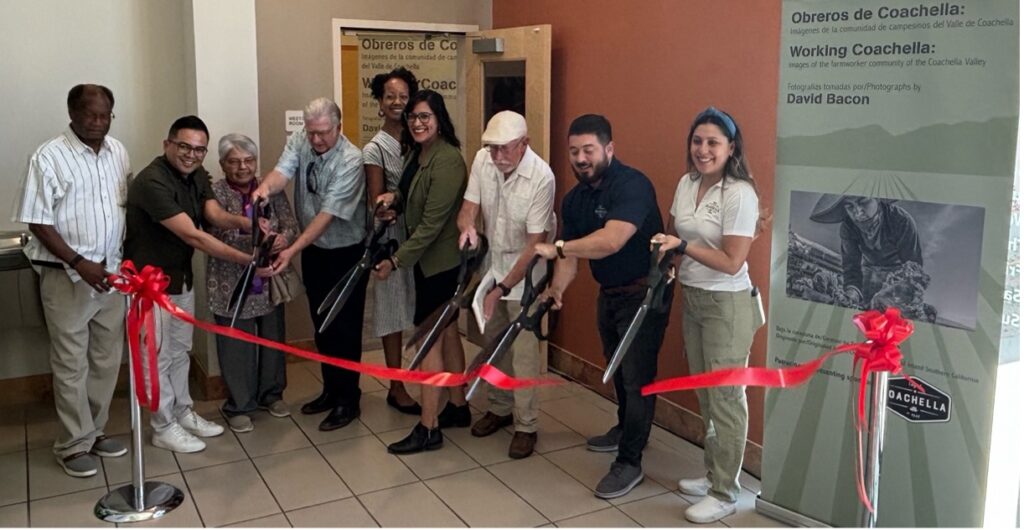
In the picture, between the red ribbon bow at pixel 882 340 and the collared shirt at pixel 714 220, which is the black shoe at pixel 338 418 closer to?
the collared shirt at pixel 714 220

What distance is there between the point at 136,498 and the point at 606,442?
200cm

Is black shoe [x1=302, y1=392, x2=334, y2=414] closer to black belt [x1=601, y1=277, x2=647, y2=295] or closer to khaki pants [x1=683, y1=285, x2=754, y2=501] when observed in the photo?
black belt [x1=601, y1=277, x2=647, y2=295]

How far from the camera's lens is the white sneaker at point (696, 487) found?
11.4 feet

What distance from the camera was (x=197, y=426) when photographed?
405 cm

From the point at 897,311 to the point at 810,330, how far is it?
52 cm

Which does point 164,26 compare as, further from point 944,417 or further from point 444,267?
point 944,417

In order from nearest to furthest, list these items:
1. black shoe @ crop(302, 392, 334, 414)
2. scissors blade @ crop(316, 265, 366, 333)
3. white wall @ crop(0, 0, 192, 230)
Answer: scissors blade @ crop(316, 265, 366, 333) → white wall @ crop(0, 0, 192, 230) → black shoe @ crop(302, 392, 334, 414)

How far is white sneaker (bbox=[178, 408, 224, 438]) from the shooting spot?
4.04 meters

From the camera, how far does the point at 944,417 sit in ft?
8.87


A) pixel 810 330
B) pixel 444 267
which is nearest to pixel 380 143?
pixel 444 267

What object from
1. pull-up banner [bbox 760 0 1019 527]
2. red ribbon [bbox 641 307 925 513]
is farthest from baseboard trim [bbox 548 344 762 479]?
red ribbon [bbox 641 307 925 513]

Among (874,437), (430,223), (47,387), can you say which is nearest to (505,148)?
(430,223)

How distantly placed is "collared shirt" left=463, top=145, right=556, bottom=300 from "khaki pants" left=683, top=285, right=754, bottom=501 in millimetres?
720

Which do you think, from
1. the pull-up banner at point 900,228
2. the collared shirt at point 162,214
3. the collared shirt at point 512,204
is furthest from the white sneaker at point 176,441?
the pull-up banner at point 900,228
